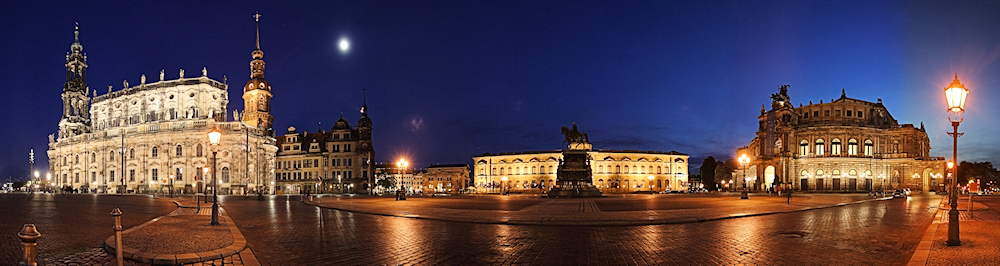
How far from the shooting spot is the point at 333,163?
93375 millimetres

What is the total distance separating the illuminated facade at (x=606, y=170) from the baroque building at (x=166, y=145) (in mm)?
49088

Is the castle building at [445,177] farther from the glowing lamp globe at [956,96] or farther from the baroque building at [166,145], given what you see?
the glowing lamp globe at [956,96]

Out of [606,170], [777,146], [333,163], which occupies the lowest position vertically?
[606,170]

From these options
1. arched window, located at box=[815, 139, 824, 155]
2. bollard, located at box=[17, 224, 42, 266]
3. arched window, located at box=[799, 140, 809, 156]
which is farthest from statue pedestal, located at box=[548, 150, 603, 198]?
arched window, located at box=[815, 139, 824, 155]

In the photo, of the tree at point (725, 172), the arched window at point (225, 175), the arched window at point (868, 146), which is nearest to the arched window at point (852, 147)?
the arched window at point (868, 146)

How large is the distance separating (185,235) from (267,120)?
294 ft

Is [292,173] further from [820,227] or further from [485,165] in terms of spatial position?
[820,227]

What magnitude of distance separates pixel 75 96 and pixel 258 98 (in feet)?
151

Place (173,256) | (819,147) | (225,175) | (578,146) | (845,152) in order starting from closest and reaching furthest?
1. (173,256)
2. (578,146)
3. (225,175)
4. (845,152)
5. (819,147)

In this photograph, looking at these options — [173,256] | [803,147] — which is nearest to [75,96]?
[173,256]

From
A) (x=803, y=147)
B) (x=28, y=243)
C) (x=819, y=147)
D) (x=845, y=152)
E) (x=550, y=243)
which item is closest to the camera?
(x=28, y=243)

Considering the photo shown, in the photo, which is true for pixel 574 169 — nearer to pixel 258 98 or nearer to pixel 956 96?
pixel 956 96

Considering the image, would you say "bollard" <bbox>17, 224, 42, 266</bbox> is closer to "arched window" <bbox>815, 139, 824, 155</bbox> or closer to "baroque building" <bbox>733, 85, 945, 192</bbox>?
"baroque building" <bbox>733, 85, 945, 192</bbox>

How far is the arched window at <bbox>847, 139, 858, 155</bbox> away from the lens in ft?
280
